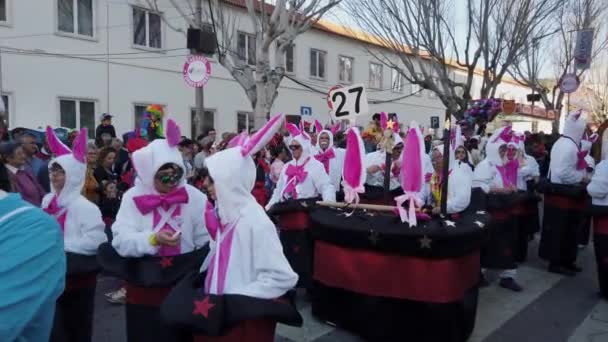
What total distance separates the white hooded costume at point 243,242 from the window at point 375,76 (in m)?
27.1

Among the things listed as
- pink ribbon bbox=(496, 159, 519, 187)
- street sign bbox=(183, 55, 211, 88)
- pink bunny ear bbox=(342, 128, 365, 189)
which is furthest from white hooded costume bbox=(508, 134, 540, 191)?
street sign bbox=(183, 55, 211, 88)

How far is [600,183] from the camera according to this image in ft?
18.5

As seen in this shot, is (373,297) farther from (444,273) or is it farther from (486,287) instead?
(486,287)

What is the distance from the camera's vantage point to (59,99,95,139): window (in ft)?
49.8

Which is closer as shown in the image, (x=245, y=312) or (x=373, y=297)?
(x=245, y=312)

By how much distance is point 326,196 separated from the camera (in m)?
5.74

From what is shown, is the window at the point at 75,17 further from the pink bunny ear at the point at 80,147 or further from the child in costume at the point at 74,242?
the child in costume at the point at 74,242

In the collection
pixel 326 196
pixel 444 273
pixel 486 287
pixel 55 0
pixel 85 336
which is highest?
pixel 55 0

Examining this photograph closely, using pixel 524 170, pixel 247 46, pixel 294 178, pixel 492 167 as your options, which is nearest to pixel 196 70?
pixel 294 178

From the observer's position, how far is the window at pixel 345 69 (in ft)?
87.0

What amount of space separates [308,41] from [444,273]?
2128 centimetres

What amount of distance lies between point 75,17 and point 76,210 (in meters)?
13.9

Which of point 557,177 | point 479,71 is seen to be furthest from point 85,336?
point 479,71

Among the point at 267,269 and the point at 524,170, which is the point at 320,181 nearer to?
the point at 267,269
